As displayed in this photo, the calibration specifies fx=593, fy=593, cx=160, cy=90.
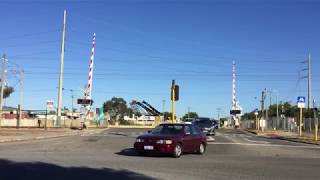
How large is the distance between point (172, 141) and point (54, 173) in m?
8.44

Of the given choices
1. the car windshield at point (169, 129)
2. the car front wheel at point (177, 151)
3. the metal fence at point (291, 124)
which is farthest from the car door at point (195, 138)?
the metal fence at point (291, 124)

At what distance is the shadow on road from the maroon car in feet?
20.4

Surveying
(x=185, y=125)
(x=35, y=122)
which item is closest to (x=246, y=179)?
(x=185, y=125)

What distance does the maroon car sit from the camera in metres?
22.9

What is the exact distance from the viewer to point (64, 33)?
2168 inches

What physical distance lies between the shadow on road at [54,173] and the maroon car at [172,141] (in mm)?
6222

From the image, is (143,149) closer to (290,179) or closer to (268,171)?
(268,171)

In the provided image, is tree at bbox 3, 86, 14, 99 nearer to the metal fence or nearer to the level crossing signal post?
the metal fence

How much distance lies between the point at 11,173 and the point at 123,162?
491 cm

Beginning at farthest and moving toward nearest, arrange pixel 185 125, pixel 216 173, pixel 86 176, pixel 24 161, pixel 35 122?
pixel 35 122 → pixel 185 125 → pixel 24 161 → pixel 216 173 → pixel 86 176

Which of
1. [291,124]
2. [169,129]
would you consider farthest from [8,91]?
[169,129]

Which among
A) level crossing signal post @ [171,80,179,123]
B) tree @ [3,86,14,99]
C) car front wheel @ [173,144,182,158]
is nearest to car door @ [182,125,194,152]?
car front wheel @ [173,144,182,158]

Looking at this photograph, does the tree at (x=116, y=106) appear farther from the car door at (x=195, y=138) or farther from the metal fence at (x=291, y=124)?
the car door at (x=195, y=138)

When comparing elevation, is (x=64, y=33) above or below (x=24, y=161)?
above
